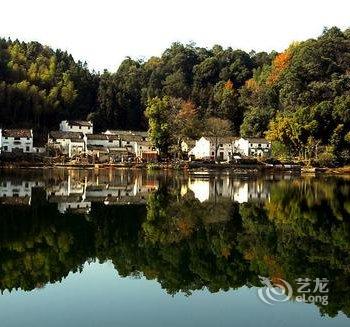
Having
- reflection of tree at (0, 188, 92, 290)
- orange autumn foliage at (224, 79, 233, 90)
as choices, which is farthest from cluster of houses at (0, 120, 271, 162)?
reflection of tree at (0, 188, 92, 290)

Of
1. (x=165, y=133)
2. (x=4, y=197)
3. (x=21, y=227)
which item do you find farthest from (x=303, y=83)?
(x=21, y=227)

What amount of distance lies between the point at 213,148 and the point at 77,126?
1831 centimetres

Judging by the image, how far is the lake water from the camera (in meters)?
9.30

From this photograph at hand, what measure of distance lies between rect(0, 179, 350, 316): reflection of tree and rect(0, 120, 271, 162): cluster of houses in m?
38.6

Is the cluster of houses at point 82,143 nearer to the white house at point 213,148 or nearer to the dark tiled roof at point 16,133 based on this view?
the dark tiled roof at point 16,133

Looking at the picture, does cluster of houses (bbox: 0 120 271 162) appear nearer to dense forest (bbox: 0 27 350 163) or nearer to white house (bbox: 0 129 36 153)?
white house (bbox: 0 129 36 153)

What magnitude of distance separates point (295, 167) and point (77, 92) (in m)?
34.6

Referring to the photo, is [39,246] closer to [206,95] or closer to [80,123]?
[80,123]

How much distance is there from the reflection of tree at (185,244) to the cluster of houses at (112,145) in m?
38.6

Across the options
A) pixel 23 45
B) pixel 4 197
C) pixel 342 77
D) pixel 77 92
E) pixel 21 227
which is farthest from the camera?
pixel 23 45

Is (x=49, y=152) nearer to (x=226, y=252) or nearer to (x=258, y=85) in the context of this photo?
(x=258, y=85)

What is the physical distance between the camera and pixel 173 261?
1305 cm

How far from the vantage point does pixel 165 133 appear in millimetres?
59406

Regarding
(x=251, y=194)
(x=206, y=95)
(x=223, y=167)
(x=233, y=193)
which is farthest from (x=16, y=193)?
(x=206, y=95)
